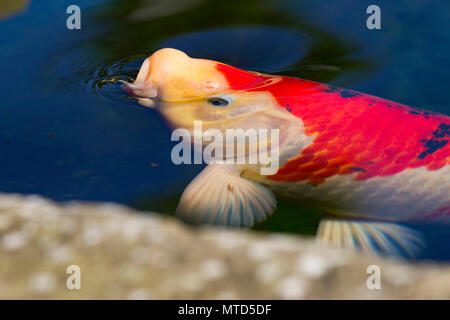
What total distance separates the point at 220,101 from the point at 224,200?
43cm

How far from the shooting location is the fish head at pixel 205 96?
1.99 m

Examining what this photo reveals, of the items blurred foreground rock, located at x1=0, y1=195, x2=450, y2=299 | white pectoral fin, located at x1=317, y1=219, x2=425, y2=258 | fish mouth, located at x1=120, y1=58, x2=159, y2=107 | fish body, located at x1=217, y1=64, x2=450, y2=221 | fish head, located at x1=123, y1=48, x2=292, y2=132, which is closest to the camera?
blurred foreground rock, located at x1=0, y1=195, x2=450, y2=299

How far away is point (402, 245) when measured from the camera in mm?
1712

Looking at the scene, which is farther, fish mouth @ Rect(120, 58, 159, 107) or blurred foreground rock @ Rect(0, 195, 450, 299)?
fish mouth @ Rect(120, 58, 159, 107)

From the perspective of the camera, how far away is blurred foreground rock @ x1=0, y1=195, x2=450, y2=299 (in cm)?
119

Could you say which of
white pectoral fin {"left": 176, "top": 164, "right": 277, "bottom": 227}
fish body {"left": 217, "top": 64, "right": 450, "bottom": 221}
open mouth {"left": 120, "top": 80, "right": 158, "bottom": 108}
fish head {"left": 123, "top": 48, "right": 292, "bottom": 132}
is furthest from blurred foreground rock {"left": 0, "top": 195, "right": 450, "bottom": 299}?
open mouth {"left": 120, "top": 80, "right": 158, "bottom": 108}

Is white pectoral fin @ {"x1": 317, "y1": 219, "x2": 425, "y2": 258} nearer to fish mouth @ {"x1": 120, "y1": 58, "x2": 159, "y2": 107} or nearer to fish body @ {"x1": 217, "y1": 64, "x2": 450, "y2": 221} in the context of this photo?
fish body @ {"x1": 217, "y1": 64, "x2": 450, "y2": 221}

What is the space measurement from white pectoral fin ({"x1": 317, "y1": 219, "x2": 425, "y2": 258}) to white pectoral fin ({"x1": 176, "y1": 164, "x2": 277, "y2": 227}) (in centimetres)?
22

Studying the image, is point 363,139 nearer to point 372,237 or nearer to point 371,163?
point 371,163

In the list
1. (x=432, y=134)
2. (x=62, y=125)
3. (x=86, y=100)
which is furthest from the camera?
(x=86, y=100)

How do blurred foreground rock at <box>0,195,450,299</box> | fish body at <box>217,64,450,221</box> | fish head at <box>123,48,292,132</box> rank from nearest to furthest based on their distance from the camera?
blurred foreground rock at <box>0,195,450,299</box>
fish body at <box>217,64,450,221</box>
fish head at <box>123,48,292,132</box>
